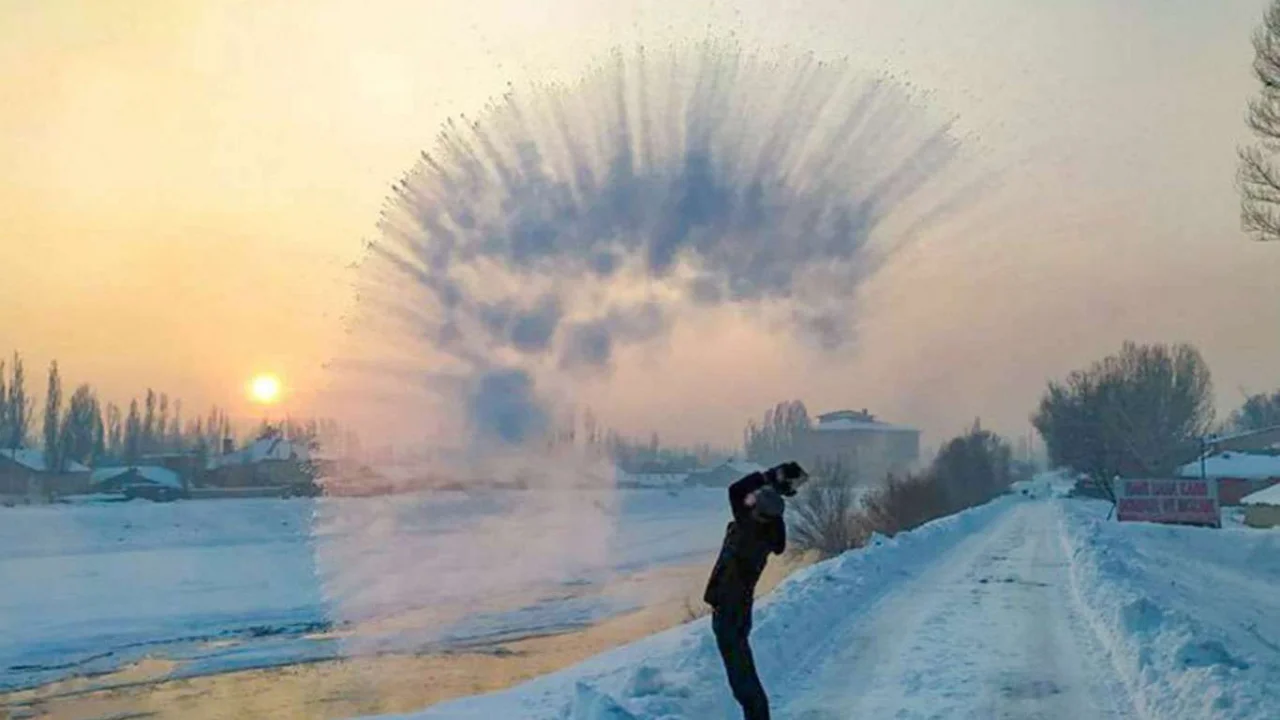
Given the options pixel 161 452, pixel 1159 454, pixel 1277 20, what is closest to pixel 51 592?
pixel 1277 20

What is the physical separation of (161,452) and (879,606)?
288 feet

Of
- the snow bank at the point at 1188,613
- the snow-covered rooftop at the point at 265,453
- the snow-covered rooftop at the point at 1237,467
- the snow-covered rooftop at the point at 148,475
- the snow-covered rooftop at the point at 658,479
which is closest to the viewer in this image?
the snow bank at the point at 1188,613

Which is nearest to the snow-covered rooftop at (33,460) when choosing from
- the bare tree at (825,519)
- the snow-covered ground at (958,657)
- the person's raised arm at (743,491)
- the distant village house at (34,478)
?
the distant village house at (34,478)

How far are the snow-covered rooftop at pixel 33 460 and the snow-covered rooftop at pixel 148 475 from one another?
2878 mm

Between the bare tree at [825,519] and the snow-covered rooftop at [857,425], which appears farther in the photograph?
the snow-covered rooftop at [857,425]

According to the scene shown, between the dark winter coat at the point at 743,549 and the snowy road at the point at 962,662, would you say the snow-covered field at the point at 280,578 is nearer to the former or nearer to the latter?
the snowy road at the point at 962,662

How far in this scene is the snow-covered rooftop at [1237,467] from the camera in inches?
2943

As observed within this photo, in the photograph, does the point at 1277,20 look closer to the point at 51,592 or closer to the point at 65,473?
the point at 51,592

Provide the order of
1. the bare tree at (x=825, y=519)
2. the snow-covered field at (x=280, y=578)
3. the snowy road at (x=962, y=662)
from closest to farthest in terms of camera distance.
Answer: the snowy road at (x=962, y=662) < the snow-covered field at (x=280, y=578) < the bare tree at (x=825, y=519)

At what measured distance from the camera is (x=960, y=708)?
33.5 ft

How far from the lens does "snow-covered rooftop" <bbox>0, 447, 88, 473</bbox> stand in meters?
79.5

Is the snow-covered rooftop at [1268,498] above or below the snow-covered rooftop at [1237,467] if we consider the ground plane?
below

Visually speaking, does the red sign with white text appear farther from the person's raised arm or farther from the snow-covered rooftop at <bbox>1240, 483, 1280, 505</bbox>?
the person's raised arm

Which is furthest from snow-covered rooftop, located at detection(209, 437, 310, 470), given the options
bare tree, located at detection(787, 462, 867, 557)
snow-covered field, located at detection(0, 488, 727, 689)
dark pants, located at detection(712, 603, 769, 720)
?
dark pants, located at detection(712, 603, 769, 720)
